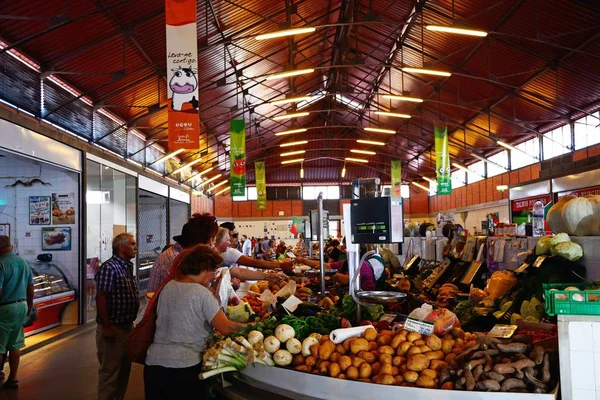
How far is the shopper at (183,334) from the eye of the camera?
307cm

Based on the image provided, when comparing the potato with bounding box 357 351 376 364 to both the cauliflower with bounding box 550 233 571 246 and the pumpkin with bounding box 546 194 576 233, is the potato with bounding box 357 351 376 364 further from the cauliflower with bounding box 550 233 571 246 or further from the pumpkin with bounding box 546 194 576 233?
the pumpkin with bounding box 546 194 576 233

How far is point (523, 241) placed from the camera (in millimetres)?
5285

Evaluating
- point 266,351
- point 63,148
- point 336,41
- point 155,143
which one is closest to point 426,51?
point 336,41

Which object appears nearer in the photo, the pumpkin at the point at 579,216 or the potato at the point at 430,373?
the potato at the point at 430,373

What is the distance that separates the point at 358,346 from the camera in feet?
9.34

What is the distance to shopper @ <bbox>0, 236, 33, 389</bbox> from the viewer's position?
5656 mm

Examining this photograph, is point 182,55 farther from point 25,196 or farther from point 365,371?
point 365,371

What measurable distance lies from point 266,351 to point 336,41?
1551 cm

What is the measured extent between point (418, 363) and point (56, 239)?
28.0 ft

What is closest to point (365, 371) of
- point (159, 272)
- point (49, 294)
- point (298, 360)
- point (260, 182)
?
point (298, 360)

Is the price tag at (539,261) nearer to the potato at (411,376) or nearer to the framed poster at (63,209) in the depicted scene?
the potato at (411,376)

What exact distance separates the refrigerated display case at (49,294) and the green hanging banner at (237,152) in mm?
6187

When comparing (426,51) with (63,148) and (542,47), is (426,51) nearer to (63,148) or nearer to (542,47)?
(542,47)

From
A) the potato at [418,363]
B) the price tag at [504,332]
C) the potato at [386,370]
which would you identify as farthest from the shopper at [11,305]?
the price tag at [504,332]
